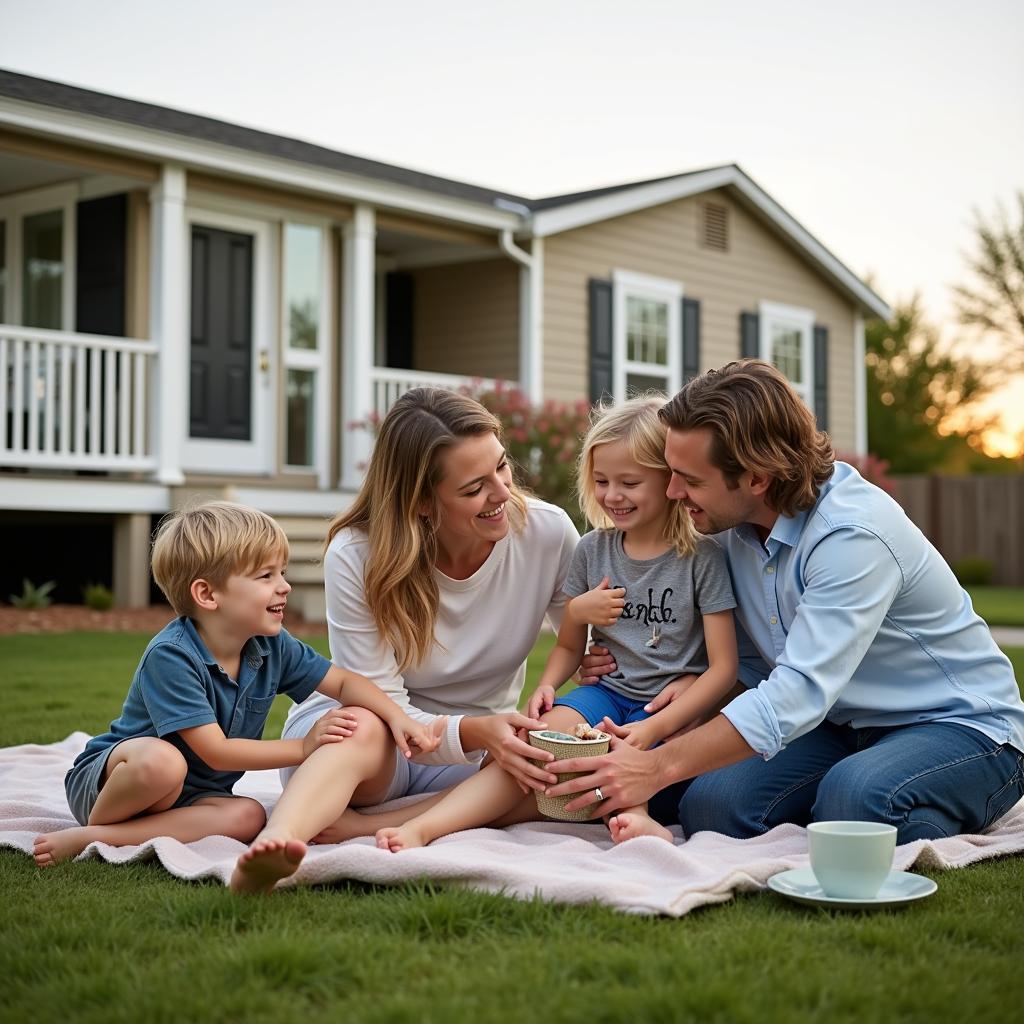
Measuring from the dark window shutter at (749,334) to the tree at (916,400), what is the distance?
19846mm

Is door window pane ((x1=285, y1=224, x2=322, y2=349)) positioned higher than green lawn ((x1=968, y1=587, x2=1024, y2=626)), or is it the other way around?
door window pane ((x1=285, y1=224, x2=322, y2=349))

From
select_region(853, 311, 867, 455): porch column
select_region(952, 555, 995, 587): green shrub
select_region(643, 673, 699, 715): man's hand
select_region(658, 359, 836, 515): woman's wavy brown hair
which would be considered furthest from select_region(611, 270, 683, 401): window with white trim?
select_region(658, 359, 836, 515): woman's wavy brown hair

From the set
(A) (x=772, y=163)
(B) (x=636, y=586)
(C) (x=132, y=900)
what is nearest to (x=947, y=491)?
(A) (x=772, y=163)

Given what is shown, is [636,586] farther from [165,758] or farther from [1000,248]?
[1000,248]

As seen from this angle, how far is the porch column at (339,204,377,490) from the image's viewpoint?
11203mm

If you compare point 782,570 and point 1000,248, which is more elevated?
point 1000,248

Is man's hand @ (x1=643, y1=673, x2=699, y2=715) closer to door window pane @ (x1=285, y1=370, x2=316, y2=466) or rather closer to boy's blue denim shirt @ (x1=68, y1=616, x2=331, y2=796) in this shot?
boy's blue denim shirt @ (x1=68, y1=616, x2=331, y2=796)

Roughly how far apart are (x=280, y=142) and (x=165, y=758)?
9939 millimetres

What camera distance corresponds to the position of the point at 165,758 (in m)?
2.89

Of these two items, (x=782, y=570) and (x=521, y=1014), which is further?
(x=782, y=570)

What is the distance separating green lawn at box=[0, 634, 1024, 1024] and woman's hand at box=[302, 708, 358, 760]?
426mm

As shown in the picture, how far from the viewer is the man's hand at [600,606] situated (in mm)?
3287

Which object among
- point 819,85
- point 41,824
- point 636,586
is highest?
point 819,85

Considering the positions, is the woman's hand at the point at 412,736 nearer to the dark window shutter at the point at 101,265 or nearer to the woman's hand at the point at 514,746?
the woman's hand at the point at 514,746
